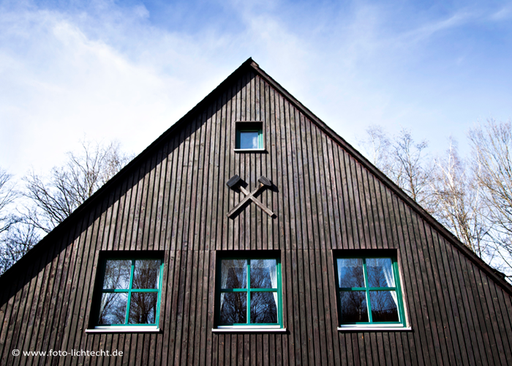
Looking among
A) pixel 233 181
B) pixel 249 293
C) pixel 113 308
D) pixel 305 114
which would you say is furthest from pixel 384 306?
pixel 113 308

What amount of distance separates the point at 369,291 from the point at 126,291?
5.39 metres

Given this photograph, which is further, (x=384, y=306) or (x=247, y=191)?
(x=247, y=191)

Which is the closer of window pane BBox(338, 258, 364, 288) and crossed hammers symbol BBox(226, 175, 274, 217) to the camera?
window pane BBox(338, 258, 364, 288)

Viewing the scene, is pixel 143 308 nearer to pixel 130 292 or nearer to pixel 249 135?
pixel 130 292

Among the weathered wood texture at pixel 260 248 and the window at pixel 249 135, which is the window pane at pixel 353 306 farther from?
the window at pixel 249 135

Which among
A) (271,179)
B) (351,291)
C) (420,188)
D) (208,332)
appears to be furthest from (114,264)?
(420,188)

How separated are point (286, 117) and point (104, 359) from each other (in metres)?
7.05

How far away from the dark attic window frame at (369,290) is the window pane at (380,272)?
35 mm

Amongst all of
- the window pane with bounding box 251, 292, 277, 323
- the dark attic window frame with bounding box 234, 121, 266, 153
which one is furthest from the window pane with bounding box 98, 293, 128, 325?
the dark attic window frame with bounding box 234, 121, 266, 153

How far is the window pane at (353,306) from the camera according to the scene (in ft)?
21.8

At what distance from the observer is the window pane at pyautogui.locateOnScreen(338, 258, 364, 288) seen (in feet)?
22.7

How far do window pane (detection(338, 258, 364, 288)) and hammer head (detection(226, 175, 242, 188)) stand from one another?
3047 mm

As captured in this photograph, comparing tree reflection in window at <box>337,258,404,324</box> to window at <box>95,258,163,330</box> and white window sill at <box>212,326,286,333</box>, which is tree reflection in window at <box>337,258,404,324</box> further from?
window at <box>95,258,163,330</box>

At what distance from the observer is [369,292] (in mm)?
6820
